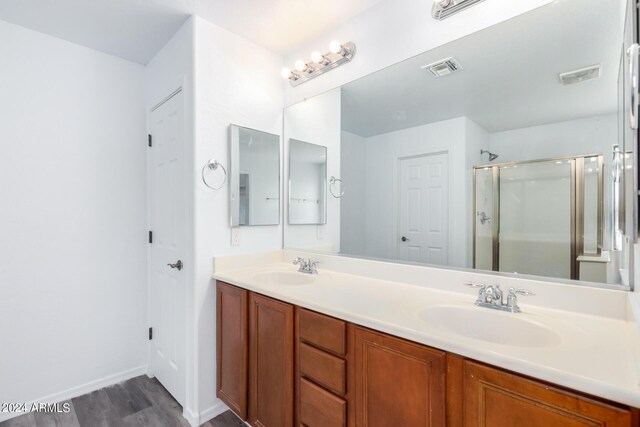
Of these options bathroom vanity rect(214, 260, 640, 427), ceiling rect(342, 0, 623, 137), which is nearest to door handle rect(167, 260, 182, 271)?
bathroom vanity rect(214, 260, 640, 427)

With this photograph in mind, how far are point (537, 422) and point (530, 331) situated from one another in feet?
1.24

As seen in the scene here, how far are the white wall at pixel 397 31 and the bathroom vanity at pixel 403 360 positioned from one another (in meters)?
1.23

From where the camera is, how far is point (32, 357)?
1.85 metres

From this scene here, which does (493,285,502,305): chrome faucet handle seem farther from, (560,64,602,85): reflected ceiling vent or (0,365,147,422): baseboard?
(0,365,147,422): baseboard

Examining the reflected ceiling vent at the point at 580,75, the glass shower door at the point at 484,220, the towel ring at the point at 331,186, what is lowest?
the glass shower door at the point at 484,220

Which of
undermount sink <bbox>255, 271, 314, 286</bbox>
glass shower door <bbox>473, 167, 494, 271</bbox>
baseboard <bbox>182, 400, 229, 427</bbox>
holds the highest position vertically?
glass shower door <bbox>473, 167, 494, 271</bbox>

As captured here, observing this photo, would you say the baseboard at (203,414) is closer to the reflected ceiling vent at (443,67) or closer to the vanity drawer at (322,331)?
the vanity drawer at (322,331)

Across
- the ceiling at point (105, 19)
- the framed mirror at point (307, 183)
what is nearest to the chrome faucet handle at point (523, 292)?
the framed mirror at point (307, 183)

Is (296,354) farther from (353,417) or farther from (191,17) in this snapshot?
(191,17)

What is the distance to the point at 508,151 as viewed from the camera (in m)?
1.29

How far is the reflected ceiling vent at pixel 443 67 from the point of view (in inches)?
57.0

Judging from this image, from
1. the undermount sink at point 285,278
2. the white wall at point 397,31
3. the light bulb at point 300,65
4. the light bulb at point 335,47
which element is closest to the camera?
the white wall at point 397,31

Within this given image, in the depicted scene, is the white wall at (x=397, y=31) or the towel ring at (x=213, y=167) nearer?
the white wall at (x=397, y=31)

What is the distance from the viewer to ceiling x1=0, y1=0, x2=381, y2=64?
1637 millimetres
